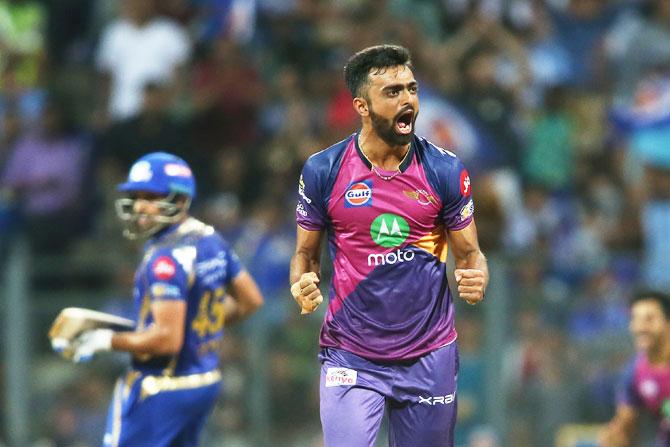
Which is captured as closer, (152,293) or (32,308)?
(152,293)

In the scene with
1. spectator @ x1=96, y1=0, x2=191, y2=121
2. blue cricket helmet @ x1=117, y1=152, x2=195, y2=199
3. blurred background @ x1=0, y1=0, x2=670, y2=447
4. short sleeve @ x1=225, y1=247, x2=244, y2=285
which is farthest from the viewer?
spectator @ x1=96, y1=0, x2=191, y2=121

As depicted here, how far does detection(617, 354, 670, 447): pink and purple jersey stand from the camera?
9500 mm

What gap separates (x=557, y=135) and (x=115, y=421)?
290 inches

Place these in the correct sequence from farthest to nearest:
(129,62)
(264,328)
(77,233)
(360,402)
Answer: (129,62) → (77,233) → (264,328) → (360,402)

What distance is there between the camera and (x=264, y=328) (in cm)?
1268

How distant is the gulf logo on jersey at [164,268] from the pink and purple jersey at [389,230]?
1467mm

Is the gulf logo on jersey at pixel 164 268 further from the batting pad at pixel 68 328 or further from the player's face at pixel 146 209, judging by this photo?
the batting pad at pixel 68 328

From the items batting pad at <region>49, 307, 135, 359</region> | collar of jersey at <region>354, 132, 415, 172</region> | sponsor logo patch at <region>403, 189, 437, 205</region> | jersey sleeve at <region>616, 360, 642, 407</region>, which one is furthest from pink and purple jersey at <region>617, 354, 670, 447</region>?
batting pad at <region>49, 307, 135, 359</region>

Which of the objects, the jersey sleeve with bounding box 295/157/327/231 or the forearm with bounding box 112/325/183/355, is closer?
the jersey sleeve with bounding box 295/157/327/231

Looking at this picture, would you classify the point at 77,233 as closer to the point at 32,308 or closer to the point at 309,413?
the point at 32,308

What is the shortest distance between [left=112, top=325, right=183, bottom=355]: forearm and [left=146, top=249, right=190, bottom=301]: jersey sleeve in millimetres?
215

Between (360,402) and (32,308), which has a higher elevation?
(32,308)

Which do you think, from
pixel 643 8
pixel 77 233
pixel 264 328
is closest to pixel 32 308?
pixel 77 233

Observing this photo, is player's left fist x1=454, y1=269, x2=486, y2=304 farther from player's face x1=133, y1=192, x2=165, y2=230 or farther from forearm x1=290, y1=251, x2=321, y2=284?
player's face x1=133, y1=192, x2=165, y2=230
